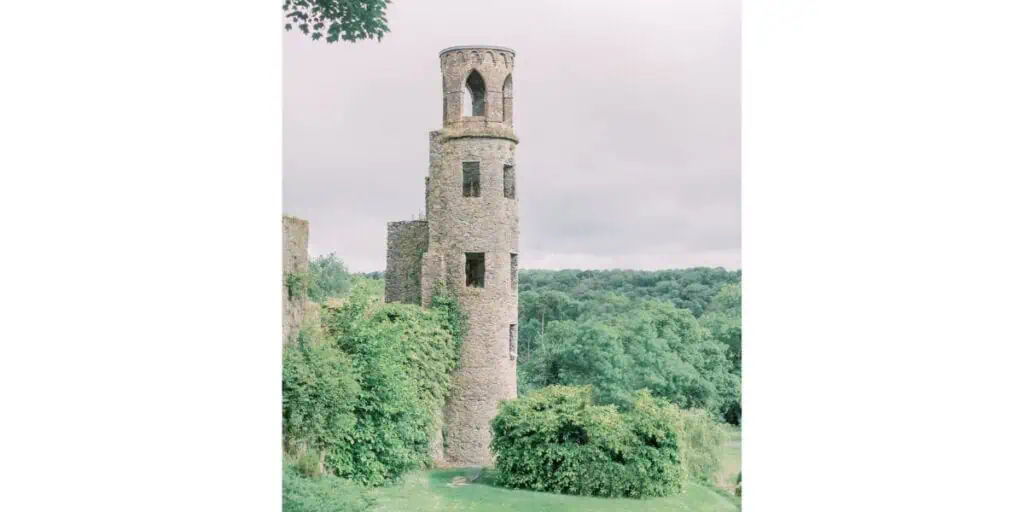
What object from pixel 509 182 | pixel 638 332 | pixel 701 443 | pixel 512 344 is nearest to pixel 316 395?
pixel 512 344

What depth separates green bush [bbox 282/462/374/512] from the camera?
20.1 feet

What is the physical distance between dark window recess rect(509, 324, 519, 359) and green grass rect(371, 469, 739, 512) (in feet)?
3.33

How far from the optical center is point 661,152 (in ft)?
23.7

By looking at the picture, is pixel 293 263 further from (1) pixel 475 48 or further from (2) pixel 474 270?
(1) pixel 475 48

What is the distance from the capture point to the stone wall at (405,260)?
25.1ft

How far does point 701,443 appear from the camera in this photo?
24.8 feet

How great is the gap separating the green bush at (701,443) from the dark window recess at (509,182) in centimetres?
223

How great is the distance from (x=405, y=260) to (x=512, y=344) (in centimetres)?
116

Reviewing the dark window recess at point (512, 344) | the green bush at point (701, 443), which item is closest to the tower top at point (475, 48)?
the dark window recess at point (512, 344)
